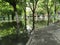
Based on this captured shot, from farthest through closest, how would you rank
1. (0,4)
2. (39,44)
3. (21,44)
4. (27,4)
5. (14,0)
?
(27,4), (0,4), (14,0), (21,44), (39,44)

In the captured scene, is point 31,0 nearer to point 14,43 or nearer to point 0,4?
point 0,4

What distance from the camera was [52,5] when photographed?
98.3 feet

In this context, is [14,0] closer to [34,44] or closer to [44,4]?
[44,4]

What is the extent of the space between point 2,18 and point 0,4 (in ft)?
74.0

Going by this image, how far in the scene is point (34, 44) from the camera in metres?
5.62

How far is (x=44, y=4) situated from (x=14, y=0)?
32.9 ft

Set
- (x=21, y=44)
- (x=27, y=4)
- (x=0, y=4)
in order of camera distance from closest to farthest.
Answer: (x=21, y=44), (x=0, y=4), (x=27, y=4)

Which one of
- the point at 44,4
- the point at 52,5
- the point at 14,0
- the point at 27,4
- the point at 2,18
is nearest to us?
the point at 14,0

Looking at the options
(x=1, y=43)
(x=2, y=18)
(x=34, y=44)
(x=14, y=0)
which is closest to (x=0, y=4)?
(x=14, y=0)

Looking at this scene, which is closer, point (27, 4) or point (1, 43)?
point (1, 43)

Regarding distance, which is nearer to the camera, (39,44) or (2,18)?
(39,44)

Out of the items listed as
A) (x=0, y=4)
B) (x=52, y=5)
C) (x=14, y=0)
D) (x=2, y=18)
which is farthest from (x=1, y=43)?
(x=2, y=18)

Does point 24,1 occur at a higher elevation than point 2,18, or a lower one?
higher

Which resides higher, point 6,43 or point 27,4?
point 27,4
